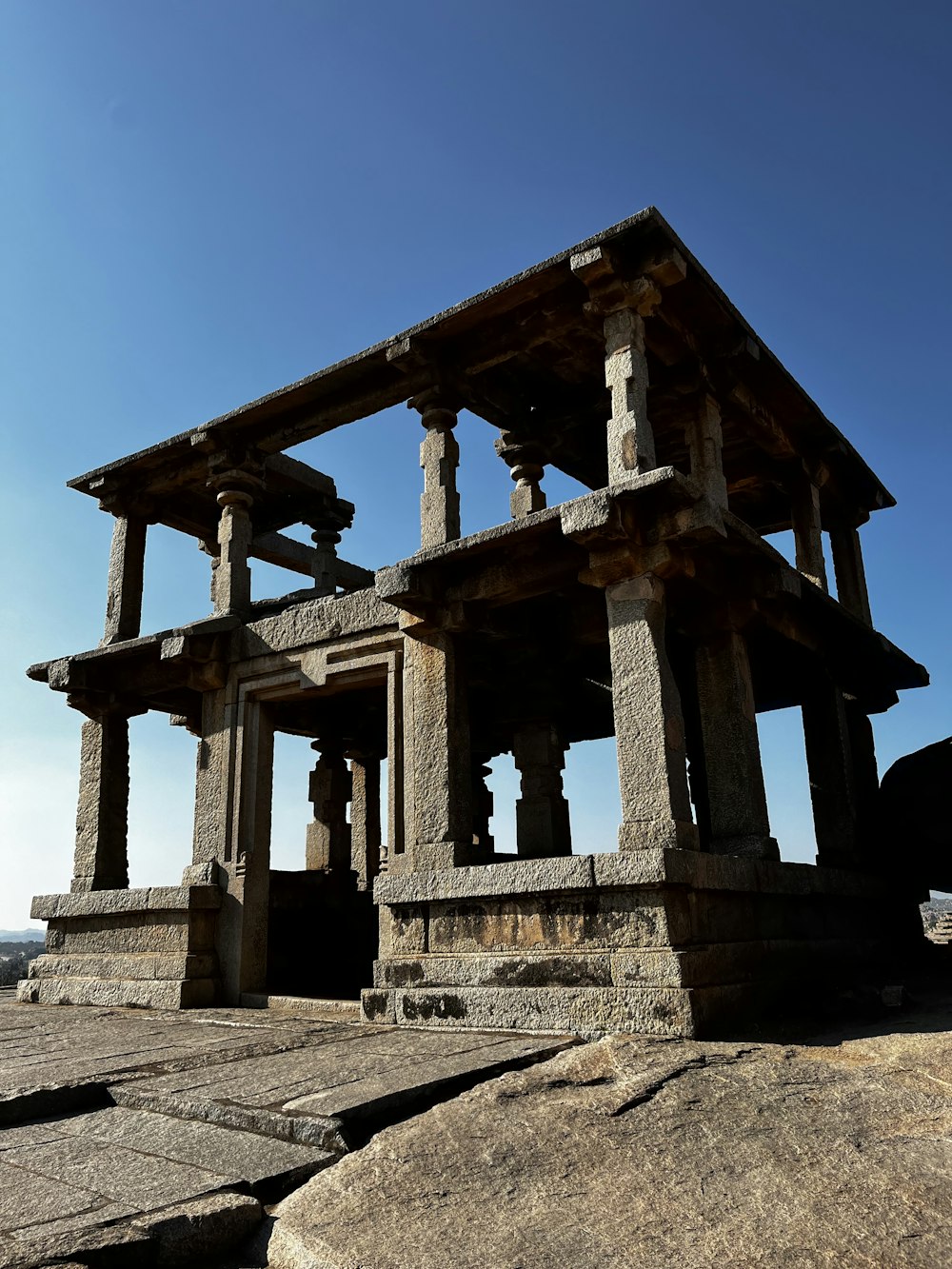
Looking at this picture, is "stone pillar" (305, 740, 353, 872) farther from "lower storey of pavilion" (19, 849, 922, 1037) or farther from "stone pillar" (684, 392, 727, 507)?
"stone pillar" (684, 392, 727, 507)

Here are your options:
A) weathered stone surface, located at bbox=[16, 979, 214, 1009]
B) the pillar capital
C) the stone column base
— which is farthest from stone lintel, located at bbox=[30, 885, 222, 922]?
the pillar capital

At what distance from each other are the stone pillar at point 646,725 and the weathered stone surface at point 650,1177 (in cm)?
180

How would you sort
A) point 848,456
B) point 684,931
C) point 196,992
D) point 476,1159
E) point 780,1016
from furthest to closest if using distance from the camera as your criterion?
point 848,456 < point 196,992 < point 780,1016 < point 684,931 < point 476,1159

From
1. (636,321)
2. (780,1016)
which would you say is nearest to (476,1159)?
(780,1016)

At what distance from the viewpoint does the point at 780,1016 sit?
6543 mm

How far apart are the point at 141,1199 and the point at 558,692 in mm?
7568

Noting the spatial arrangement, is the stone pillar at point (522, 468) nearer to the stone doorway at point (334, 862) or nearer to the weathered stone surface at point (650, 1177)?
the stone doorway at point (334, 862)

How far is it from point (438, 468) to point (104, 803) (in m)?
5.05

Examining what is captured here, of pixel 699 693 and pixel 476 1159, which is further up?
pixel 699 693

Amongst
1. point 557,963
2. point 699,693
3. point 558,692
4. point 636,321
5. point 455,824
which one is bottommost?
point 557,963

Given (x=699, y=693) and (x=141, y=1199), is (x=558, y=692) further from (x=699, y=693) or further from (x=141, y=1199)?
(x=141, y=1199)

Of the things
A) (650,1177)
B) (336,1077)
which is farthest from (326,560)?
(650,1177)

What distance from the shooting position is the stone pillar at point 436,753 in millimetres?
7336

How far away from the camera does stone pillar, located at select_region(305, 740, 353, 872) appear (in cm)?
1191
